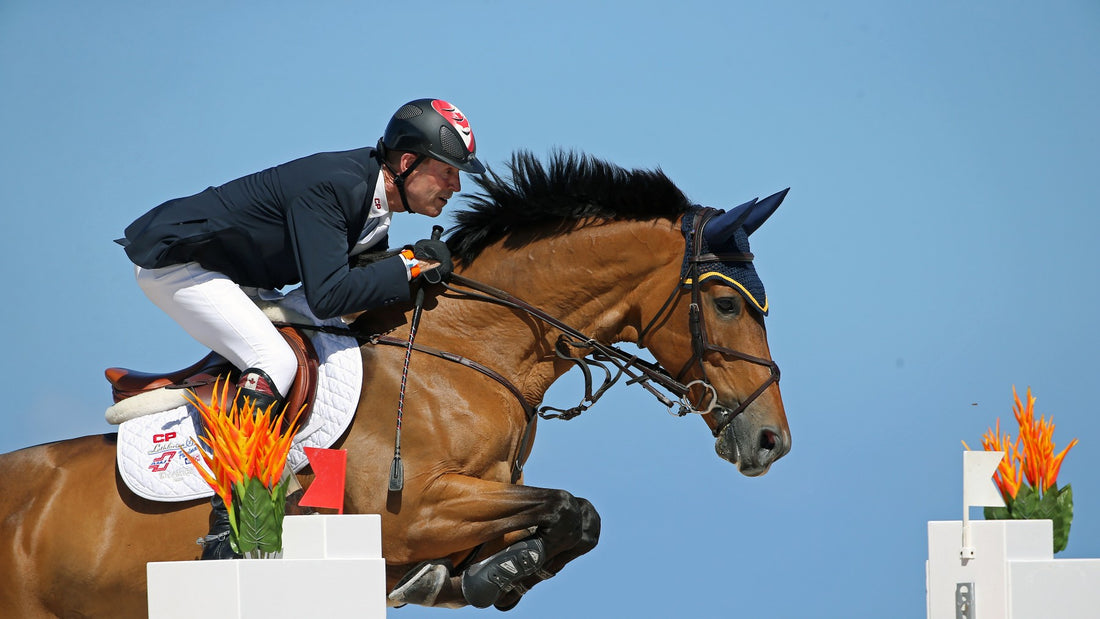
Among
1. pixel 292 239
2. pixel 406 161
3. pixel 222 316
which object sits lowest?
pixel 222 316

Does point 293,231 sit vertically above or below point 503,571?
above

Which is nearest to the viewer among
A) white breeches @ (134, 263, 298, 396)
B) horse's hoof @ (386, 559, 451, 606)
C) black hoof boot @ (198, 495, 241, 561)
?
black hoof boot @ (198, 495, 241, 561)

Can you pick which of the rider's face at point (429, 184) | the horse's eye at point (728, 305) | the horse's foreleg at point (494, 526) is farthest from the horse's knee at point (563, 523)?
the rider's face at point (429, 184)

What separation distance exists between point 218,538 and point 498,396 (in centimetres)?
95

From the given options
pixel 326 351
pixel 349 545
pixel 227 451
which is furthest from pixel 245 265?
pixel 349 545

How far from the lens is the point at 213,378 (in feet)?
11.5

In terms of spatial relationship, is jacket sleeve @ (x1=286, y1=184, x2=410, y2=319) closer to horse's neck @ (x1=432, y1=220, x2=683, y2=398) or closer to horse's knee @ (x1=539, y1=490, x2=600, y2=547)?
horse's neck @ (x1=432, y1=220, x2=683, y2=398)

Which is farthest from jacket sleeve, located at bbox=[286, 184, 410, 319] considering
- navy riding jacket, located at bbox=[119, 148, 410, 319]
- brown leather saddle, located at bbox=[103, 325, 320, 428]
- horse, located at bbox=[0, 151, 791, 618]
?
horse, located at bbox=[0, 151, 791, 618]

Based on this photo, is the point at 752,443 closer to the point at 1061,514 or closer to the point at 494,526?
the point at 494,526

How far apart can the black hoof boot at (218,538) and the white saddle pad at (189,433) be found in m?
0.22

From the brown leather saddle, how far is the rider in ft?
0.17

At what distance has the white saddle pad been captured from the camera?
341 centimetres

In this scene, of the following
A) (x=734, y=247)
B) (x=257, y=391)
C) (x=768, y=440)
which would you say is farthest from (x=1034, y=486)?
(x=257, y=391)

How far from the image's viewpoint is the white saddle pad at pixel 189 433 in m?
3.41
